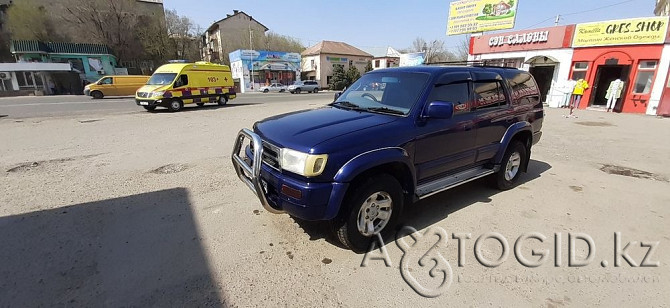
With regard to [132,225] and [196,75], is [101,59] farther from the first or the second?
[132,225]

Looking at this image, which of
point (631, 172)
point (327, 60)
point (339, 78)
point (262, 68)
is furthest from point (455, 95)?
point (327, 60)

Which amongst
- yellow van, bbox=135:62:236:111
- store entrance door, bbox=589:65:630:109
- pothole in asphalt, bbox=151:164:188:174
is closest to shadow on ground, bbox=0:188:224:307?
pothole in asphalt, bbox=151:164:188:174

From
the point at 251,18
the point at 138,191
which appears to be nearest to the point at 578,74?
the point at 138,191

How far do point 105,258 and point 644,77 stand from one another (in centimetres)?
2055

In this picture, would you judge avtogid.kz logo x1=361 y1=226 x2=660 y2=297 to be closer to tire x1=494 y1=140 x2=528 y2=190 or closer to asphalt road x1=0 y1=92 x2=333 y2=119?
tire x1=494 y1=140 x2=528 y2=190

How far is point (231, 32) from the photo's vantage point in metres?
56.9

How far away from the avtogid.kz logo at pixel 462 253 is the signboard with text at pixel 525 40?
697 inches

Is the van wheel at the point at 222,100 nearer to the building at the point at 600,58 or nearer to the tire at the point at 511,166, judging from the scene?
the tire at the point at 511,166

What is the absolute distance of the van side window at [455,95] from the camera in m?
3.52

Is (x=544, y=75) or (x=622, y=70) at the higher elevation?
(x=622, y=70)

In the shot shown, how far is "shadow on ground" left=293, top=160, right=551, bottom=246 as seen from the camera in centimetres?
348

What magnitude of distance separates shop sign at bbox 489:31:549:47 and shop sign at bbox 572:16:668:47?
1629mm

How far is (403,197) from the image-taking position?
3229 mm

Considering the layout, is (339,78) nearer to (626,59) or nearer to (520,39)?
(520,39)
